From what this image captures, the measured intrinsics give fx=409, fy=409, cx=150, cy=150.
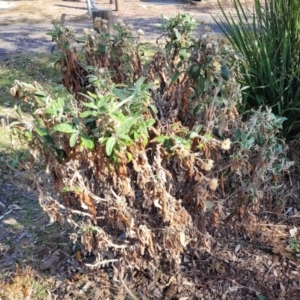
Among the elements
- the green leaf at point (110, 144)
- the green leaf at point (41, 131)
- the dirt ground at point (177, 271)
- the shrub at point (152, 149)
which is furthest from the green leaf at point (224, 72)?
the dirt ground at point (177, 271)

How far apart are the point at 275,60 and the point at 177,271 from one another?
1.38 metres

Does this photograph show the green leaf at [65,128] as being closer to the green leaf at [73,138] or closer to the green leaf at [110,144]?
the green leaf at [73,138]

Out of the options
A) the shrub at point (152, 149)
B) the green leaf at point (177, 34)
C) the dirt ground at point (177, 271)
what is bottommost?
the dirt ground at point (177, 271)

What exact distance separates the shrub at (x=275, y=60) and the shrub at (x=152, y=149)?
65cm

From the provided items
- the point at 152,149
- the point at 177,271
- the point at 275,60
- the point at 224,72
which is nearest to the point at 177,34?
the point at 224,72

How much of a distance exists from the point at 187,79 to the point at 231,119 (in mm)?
270

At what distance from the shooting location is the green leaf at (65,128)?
4.16ft

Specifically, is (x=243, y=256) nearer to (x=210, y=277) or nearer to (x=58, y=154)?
(x=210, y=277)

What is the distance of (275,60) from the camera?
8.06 ft

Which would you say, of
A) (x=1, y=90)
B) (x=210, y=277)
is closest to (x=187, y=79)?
(x=210, y=277)

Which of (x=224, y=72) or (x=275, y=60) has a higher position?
(x=224, y=72)

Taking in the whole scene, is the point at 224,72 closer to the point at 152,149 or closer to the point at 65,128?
the point at 152,149

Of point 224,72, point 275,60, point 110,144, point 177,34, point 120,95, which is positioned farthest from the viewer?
point 275,60

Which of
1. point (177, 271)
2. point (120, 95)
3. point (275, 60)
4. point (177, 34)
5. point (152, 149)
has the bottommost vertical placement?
point (177, 271)
